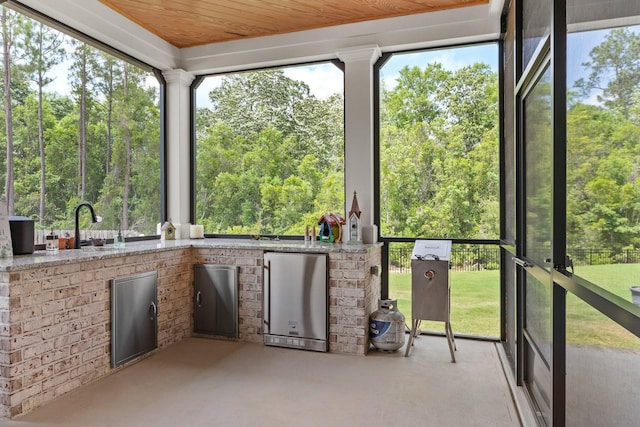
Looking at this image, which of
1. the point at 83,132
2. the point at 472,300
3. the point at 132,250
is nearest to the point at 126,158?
the point at 83,132

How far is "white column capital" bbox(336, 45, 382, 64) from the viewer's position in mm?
3986

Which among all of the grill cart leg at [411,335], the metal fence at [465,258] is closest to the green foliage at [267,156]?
the metal fence at [465,258]

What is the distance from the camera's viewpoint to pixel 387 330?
3.50 metres

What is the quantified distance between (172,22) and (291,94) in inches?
53.4

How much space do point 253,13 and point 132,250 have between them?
2427 mm

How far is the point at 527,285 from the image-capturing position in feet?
8.34

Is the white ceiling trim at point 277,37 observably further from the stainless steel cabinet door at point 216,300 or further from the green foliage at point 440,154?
the stainless steel cabinet door at point 216,300

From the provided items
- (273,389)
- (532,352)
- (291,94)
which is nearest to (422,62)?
(291,94)

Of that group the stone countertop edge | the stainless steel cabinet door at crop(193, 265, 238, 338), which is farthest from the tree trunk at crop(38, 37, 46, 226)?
the stainless steel cabinet door at crop(193, 265, 238, 338)

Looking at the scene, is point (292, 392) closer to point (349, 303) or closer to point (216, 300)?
point (349, 303)

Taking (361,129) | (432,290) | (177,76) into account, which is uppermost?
(177,76)

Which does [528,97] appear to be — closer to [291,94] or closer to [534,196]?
[534,196]

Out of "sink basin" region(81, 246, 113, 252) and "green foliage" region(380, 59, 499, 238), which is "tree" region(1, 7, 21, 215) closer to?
"sink basin" region(81, 246, 113, 252)

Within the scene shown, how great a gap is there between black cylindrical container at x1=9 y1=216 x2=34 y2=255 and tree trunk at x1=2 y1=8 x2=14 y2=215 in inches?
10.4
